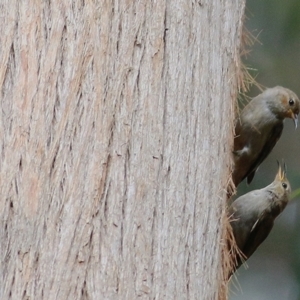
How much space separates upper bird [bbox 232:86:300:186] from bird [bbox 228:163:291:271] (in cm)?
13

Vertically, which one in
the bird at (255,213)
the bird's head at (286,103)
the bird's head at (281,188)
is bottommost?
the bird at (255,213)

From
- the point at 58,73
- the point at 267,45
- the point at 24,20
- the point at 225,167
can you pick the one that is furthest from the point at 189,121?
the point at 267,45

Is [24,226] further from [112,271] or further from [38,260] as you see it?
[112,271]

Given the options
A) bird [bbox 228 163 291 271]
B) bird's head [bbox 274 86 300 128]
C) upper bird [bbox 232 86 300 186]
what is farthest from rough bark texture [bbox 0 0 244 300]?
bird's head [bbox 274 86 300 128]

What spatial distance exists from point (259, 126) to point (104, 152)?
5.01ft

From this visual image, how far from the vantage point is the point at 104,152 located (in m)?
2.08

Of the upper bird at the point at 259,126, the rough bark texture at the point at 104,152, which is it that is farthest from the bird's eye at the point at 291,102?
the rough bark texture at the point at 104,152

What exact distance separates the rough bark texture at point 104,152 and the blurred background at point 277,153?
2.91 meters

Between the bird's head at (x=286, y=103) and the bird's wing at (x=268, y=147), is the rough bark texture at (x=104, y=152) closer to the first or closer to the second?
the bird's wing at (x=268, y=147)

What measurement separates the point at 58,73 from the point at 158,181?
1.47 ft

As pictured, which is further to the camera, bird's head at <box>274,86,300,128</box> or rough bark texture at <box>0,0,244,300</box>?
bird's head at <box>274,86,300,128</box>

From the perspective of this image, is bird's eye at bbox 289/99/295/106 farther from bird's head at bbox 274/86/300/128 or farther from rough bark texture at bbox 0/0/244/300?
rough bark texture at bbox 0/0/244/300

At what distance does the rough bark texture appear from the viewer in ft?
6.52

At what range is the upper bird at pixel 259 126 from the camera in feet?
10.8
